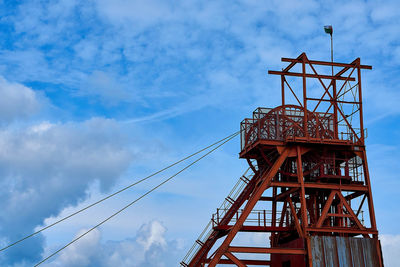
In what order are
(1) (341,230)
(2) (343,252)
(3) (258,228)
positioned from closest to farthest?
(2) (343,252) < (1) (341,230) < (3) (258,228)

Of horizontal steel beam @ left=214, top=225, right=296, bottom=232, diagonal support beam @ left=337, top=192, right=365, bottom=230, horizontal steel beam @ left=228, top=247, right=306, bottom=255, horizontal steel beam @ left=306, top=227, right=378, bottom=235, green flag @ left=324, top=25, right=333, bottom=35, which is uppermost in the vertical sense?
green flag @ left=324, top=25, right=333, bottom=35

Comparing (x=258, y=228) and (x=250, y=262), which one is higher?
(x=258, y=228)

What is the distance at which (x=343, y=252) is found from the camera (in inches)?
1545

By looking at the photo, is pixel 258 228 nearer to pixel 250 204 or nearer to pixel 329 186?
pixel 250 204

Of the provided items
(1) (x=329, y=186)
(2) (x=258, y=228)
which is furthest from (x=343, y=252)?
(2) (x=258, y=228)

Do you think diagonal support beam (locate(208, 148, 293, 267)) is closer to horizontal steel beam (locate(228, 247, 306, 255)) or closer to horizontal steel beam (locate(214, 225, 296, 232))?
horizontal steel beam (locate(228, 247, 306, 255))

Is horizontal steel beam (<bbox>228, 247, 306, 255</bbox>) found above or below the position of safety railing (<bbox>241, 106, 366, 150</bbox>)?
below

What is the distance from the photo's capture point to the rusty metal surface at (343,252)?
128 ft

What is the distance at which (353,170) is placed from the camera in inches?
1706

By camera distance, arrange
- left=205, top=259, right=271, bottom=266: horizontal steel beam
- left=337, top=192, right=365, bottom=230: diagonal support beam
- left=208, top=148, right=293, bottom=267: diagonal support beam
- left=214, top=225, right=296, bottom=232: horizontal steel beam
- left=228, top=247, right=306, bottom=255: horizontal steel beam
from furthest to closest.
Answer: left=214, top=225, right=296, bottom=232: horizontal steel beam, left=337, top=192, right=365, bottom=230: diagonal support beam, left=205, top=259, right=271, bottom=266: horizontal steel beam, left=208, top=148, right=293, bottom=267: diagonal support beam, left=228, top=247, right=306, bottom=255: horizontal steel beam

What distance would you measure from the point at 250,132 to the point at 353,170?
8193 millimetres

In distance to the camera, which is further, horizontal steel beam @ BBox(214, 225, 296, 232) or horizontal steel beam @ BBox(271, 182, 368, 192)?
horizontal steel beam @ BBox(214, 225, 296, 232)

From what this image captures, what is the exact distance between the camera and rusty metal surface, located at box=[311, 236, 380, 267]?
3891 cm

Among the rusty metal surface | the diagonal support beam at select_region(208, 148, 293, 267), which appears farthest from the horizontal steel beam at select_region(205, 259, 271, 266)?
the rusty metal surface
